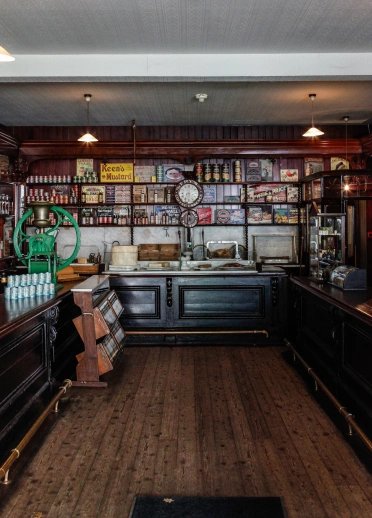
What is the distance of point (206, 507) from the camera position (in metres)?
2.57

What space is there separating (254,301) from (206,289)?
0.65 m

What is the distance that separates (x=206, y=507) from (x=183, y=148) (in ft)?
21.0

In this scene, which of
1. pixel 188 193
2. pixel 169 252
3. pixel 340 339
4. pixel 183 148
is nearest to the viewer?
pixel 340 339

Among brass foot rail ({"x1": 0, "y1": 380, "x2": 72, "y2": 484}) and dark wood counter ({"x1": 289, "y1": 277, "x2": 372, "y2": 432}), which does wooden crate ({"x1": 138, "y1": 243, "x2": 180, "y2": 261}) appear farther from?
brass foot rail ({"x1": 0, "y1": 380, "x2": 72, "y2": 484})

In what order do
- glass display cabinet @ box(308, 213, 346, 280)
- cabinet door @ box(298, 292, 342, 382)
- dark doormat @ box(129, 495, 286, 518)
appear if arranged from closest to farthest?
1. dark doormat @ box(129, 495, 286, 518)
2. cabinet door @ box(298, 292, 342, 382)
3. glass display cabinet @ box(308, 213, 346, 280)

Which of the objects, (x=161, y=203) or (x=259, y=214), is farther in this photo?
(x=259, y=214)

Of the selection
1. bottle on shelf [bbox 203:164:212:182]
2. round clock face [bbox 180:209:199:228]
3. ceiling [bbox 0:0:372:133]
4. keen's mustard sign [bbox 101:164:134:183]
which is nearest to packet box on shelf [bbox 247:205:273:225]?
bottle on shelf [bbox 203:164:212:182]

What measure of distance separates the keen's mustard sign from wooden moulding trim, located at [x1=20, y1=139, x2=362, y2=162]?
0.73 feet

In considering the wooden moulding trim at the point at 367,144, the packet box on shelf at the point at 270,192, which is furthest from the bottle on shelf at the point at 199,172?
the wooden moulding trim at the point at 367,144

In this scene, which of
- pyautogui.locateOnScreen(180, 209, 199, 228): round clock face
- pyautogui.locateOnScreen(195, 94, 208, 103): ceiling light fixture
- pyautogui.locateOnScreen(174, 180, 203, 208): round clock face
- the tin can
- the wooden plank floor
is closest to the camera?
the wooden plank floor

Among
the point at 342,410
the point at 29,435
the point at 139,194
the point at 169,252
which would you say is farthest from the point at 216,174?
the point at 29,435

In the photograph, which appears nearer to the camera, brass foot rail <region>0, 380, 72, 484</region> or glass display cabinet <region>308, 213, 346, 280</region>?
brass foot rail <region>0, 380, 72, 484</region>

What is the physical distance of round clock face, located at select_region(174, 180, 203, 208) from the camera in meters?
7.92

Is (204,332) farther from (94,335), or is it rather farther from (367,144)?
A: (367,144)
